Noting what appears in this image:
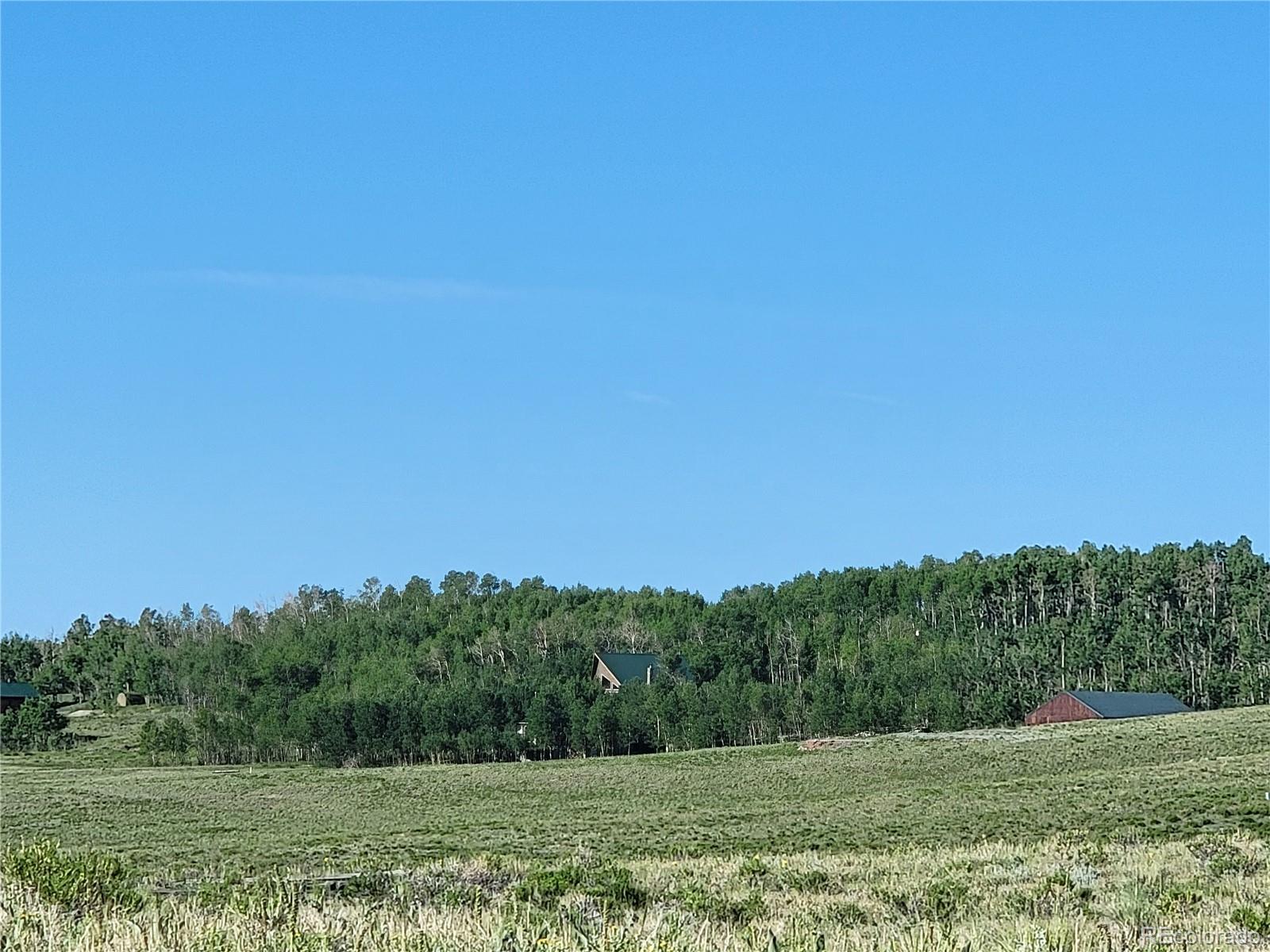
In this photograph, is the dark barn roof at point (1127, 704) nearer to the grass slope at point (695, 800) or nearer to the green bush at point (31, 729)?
the grass slope at point (695, 800)

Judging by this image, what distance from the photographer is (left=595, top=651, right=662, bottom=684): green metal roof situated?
4700 inches

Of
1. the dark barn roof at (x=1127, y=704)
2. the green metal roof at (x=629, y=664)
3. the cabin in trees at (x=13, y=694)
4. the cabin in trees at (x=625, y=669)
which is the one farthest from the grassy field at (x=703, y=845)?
the cabin in trees at (x=13, y=694)

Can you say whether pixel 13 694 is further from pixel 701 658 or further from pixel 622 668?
pixel 701 658

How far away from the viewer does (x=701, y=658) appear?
420ft

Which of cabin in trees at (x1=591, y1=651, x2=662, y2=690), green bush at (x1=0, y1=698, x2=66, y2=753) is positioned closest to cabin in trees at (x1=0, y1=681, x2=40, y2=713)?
green bush at (x1=0, y1=698, x2=66, y2=753)

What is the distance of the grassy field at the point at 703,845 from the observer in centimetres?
1030

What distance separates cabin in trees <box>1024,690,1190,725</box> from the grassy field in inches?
389

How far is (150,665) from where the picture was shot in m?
158

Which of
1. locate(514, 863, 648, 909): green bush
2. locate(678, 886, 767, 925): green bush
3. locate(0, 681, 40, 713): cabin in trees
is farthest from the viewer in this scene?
locate(0, 681, 40, 713): cabin in trees

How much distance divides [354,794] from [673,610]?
92.5 metres

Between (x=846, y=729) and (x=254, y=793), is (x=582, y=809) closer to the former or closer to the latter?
(x=254, y=793)

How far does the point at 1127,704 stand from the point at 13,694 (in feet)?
342

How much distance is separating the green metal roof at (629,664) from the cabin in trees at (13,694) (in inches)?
2299

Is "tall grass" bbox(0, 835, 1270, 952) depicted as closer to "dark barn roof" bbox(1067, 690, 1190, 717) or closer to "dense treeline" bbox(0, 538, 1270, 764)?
"dark barn roof" bbox(1067, 690, 1190, 717)
